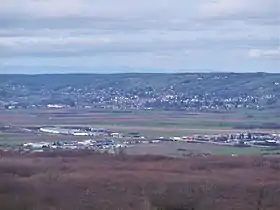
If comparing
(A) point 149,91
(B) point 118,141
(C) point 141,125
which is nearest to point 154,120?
(C) point 141,125

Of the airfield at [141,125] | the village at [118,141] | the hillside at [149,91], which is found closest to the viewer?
the village at [118,141]

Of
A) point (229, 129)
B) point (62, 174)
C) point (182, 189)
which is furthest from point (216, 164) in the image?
point (229, 129)

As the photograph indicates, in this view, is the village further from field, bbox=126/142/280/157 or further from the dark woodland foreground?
the dark woodland foreground

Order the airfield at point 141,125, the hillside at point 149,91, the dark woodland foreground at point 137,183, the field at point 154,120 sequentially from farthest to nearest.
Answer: the hillside at point 149,91, the field at point 154,120, the airfield at point 141,125, the dark woodland foreground at point 137,183

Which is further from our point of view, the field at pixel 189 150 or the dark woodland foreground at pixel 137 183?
the field at pixel 189 150

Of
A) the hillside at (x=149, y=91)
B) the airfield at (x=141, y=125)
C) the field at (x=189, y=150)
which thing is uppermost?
the hillside at (x=149, y=91)

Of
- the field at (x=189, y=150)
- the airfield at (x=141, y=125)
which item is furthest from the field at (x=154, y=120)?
the field at (x=189, y=150)

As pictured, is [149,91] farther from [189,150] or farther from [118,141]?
[189,150]

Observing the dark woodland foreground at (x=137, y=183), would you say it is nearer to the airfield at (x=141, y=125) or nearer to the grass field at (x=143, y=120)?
the airfield at (x=141, y=125)

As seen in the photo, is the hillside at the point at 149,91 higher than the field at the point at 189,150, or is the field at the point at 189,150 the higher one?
the hillside at the point at 149,91
